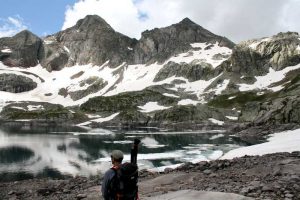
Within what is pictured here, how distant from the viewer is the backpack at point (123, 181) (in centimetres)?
1363

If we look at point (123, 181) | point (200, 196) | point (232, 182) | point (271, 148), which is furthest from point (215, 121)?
point (123, 181)

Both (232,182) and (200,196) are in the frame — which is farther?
(232,182)

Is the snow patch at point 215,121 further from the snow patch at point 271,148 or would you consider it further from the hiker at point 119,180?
the hiker at point 119,180

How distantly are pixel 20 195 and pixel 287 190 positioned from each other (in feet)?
89.6

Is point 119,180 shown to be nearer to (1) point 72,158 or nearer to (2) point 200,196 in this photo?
(2) point 200,196

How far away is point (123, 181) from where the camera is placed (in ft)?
44.9

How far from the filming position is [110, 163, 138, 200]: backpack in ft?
44.7

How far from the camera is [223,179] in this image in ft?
92.5

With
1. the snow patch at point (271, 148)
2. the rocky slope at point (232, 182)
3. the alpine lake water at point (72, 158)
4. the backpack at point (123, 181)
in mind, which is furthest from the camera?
the alpine lake water at point (72, 158)

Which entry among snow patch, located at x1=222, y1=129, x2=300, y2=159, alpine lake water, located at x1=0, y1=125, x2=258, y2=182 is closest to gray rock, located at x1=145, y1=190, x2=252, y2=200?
snow patch, located at x1=222, y1=129, x2=300, y2=159

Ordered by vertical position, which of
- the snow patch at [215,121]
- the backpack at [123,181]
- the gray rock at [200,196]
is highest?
the snow patch at [215,121]

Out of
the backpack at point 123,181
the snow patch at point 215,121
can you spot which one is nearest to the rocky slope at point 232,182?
the backpack at point 123,181

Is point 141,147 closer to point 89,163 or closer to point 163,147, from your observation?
point 163,147

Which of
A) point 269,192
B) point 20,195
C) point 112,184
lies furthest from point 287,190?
point 20,195
